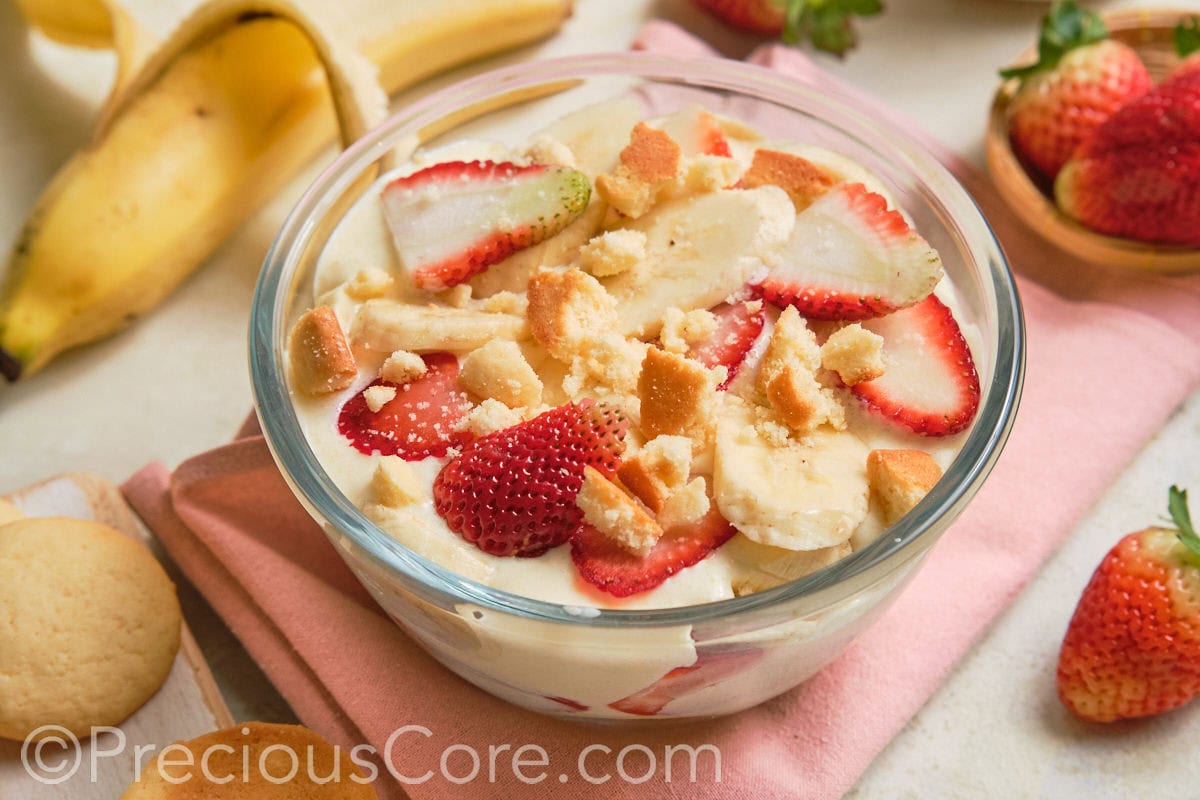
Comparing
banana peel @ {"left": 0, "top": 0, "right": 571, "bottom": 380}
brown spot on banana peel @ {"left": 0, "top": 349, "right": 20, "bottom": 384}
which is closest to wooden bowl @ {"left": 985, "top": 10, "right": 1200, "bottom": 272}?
banana peel @ {"left": 0, "top": 0, "right": 571, "bottom": 380}

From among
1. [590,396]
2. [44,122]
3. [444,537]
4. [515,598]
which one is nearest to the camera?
[515,598]

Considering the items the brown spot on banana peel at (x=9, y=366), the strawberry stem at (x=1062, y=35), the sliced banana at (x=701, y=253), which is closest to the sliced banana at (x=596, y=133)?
the sliced banana at (x=701, y=253)

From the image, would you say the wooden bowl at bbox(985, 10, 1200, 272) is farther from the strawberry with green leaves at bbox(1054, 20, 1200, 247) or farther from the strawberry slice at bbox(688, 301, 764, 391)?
the strawberry slice at bbox(688, 301, 764, 391)

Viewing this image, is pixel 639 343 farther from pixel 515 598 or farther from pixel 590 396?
pixel 515 598

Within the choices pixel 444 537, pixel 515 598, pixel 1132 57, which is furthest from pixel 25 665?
pixel 1132 57

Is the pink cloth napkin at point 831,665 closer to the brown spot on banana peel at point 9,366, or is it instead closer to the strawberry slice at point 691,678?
the strawberry slice at point 691,678

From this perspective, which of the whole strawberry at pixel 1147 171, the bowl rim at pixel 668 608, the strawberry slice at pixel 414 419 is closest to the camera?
the bowl rim at pixel 668 608
